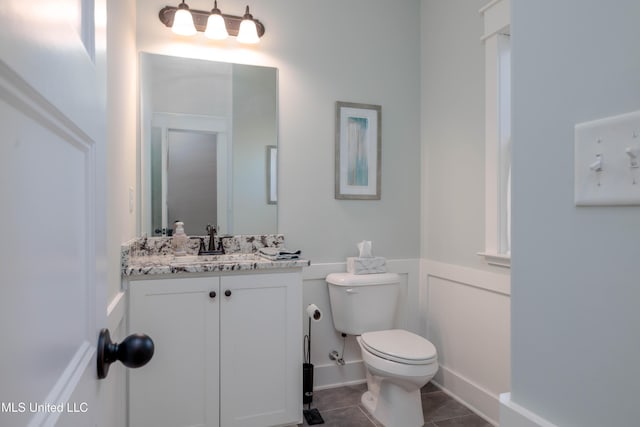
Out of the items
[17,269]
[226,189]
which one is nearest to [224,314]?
[226,189]

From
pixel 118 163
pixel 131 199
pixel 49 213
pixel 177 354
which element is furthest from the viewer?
pixel 131 199

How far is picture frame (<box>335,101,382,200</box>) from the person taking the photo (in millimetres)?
2461

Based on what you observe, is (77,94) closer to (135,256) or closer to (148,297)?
(148,297)

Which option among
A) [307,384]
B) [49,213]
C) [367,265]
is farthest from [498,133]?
[49,213]

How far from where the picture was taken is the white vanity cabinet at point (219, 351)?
1693 mm

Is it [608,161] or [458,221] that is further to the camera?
[458,221]

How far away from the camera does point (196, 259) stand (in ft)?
6.61

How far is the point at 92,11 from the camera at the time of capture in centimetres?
54

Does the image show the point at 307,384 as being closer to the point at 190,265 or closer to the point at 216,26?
the point at 190,265

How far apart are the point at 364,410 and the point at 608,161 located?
2058mm

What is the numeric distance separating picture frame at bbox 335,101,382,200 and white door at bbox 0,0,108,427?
1950mm

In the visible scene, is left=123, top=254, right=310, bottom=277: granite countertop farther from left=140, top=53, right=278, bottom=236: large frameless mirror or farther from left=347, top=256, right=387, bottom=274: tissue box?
left=347, top=256, right=387, bottom=274: tissue box

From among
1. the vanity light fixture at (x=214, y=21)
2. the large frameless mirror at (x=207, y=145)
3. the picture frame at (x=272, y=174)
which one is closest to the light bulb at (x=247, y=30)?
the vanity light fixture at (x=214, y=21)

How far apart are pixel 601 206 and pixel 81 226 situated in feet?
2.26
